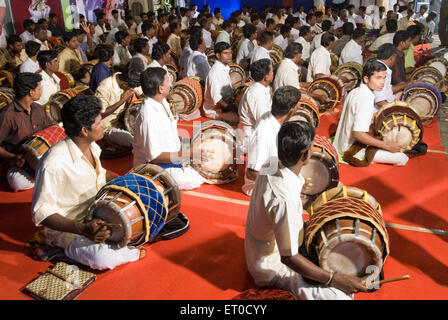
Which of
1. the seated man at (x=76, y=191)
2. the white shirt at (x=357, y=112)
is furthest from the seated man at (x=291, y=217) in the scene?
the white shirt at (x=357, y=112)

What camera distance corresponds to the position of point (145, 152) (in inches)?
143

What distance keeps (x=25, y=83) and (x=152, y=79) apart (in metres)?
1.40

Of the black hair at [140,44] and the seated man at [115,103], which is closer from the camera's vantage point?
the seated man at [115,103]

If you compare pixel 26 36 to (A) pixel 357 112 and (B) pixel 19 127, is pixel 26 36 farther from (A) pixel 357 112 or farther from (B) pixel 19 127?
(A) pixel 357 112

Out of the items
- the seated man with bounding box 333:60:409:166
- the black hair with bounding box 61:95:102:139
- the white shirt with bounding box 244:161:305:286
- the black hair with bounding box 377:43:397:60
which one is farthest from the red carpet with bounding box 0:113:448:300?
the black hair with bounding box 377:43:397:60

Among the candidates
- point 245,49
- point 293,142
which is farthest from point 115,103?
point 245,49

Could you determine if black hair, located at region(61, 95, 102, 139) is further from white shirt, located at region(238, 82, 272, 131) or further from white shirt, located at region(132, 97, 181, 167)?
white shirt, located at region(238, 82, 272, 131)

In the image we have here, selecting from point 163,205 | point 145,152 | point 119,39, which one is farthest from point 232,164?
point 119,39

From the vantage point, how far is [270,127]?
3.52 m

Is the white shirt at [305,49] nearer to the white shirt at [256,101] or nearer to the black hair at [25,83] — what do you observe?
the white shirt at [256,101]

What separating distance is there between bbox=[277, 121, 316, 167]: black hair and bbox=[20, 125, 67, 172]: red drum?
264cm

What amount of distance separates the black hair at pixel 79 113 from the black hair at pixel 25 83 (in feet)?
5.13

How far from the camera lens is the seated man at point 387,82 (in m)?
5.07

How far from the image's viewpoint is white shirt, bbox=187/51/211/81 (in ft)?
22.8
